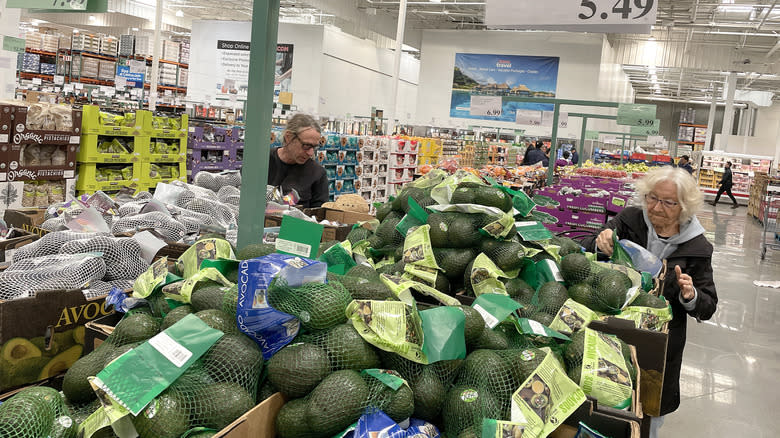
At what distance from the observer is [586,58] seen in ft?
66.1

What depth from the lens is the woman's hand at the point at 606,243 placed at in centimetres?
286

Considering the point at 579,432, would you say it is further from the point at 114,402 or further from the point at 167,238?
the point at 167,238

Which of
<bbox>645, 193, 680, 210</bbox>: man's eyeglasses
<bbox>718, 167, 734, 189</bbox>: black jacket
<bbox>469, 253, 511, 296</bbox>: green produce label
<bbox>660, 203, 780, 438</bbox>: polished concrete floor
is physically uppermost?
<bbox>718, 167, 734, 189</bbox>: black jacket

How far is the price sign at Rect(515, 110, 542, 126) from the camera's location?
9805mm

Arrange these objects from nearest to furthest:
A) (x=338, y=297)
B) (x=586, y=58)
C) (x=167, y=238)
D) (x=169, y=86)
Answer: (x=338, y=297) → (x=167, y=238) → (x=169, y=86) → (x=586, y=58)

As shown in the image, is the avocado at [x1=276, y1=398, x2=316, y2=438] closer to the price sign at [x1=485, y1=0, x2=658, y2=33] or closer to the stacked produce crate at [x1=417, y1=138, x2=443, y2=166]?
the price sign at [x1=485, y1=0, x2=658, y2=33]

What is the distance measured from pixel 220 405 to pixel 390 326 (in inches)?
15.1

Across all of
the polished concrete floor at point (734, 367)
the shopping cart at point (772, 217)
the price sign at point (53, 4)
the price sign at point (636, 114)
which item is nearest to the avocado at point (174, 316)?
the price sign at point (53, 4)

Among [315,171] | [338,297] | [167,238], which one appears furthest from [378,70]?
[338,297]

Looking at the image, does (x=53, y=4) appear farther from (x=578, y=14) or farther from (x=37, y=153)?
(x=37, y=153)

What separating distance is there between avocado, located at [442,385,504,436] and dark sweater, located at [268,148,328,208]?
3.34m

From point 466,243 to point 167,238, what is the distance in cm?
132

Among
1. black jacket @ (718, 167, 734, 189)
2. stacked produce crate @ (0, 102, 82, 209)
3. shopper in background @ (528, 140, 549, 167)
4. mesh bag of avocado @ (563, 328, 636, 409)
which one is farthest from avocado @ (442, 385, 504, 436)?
black jacket @ (718, 167, 734, 189)

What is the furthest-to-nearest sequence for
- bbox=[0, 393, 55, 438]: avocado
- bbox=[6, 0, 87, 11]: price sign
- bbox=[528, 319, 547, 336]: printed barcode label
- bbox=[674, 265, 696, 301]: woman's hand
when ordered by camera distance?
bbox=[6, 0, 87, 11]: price sign
bbox=[674, 265, 696, 301]: woman's hand
bbox=[528, 319, 547, 336]: printed barcode label
bbox=[0, 393, 55, 438]: avocado
